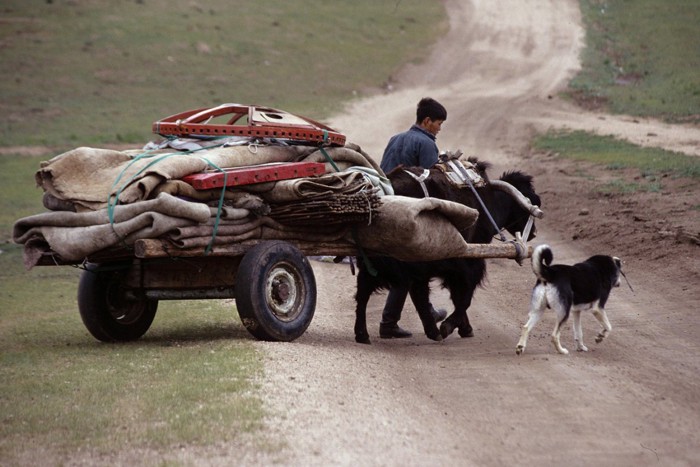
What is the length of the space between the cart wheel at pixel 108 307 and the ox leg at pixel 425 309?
2237mm

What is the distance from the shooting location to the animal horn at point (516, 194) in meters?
9.27

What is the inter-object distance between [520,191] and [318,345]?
122 inches

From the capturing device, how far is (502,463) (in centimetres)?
521

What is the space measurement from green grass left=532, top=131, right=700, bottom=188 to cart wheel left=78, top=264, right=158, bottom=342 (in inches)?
367

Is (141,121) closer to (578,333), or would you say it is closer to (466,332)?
(466,332)

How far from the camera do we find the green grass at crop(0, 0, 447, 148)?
80.0 ft

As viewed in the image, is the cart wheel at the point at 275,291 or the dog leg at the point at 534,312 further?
the dog leg at the point at 534,312

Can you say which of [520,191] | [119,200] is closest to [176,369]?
[119,200]

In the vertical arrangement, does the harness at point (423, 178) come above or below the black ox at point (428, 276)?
above

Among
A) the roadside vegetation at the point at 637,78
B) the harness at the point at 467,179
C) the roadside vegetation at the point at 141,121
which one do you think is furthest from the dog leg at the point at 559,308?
the roadside vegetation at the point at 637,78

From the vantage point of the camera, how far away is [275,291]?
7570 mm

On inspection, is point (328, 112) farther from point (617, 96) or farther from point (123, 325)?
point (123, 325)

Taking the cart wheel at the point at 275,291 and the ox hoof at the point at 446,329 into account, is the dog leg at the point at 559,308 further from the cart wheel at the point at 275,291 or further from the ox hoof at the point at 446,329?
the cart wheel at the point at 275,291

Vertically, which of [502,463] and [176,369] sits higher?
[502,463]
